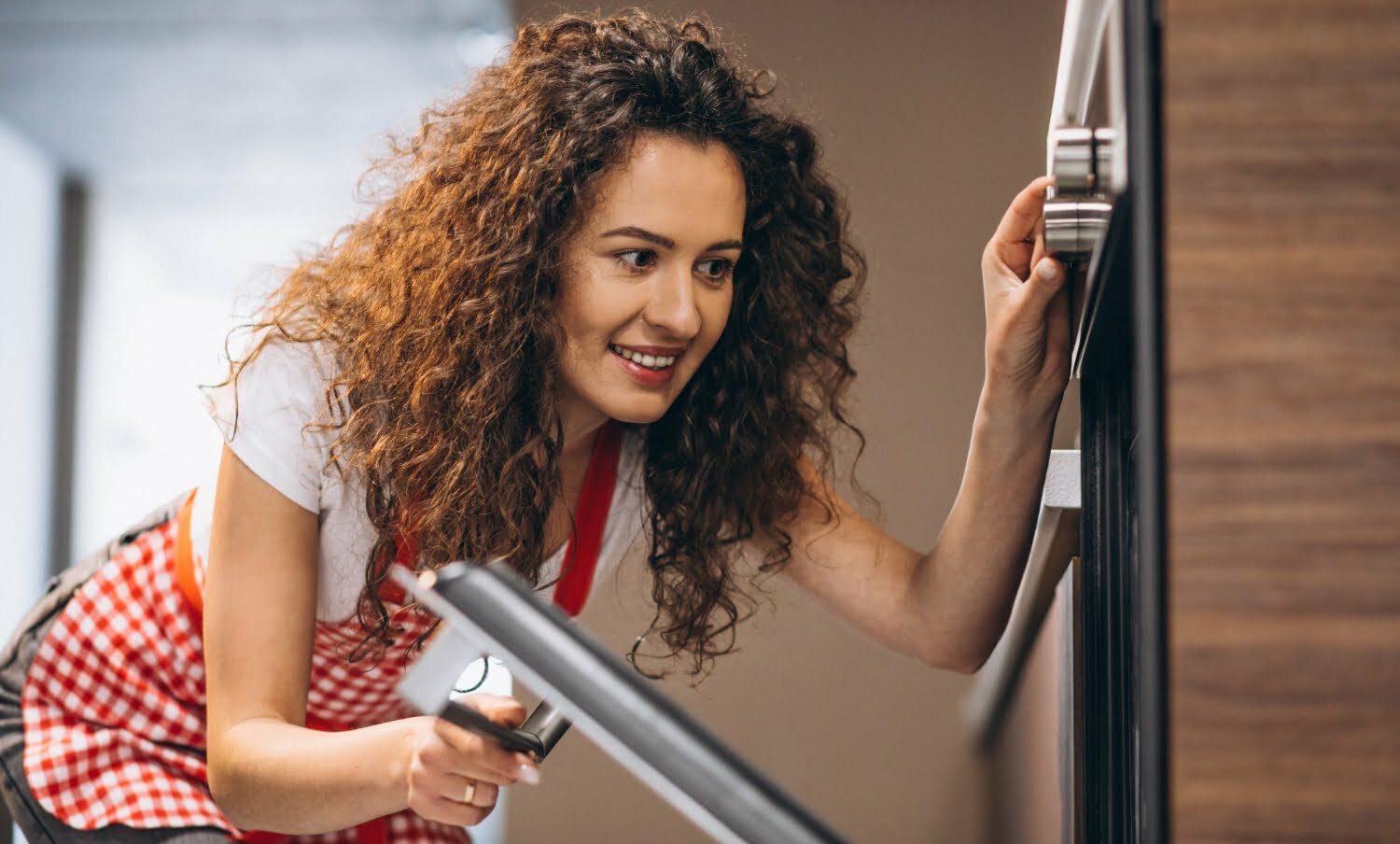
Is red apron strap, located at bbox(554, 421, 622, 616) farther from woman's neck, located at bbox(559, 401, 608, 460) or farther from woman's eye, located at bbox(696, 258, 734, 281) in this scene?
woman's eye, located at bbox(696, 258, 734, 281)

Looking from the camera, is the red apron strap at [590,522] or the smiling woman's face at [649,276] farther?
the red apron strap at [590,522]

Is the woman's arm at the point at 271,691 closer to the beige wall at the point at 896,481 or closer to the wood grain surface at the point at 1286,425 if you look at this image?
the wood grain surface at the point at 1286,425

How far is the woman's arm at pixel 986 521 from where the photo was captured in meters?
0.87

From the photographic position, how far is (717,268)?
3.48 ft

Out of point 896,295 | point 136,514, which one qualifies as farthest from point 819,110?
point 136,514

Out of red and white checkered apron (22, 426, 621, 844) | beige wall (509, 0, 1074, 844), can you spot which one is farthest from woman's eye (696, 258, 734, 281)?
beige wall (509, 0, 1074, 844)

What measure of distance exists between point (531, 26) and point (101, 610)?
1.93 ft

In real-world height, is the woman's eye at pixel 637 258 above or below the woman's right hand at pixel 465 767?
above

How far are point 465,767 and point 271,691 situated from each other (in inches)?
17.0

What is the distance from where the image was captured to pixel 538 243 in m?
1.02

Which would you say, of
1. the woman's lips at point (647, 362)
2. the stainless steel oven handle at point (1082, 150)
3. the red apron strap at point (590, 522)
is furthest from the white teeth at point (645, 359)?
the stainless steel oven handle at point (1082, 150)

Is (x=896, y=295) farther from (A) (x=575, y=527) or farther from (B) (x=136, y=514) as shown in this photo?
(B) (x=136, y=514)

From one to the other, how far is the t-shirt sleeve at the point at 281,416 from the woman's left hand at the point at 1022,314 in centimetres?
48

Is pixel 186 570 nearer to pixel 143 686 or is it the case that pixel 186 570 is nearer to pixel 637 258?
pixel 143 686
